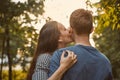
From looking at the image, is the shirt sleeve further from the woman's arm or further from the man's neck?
the man's neck

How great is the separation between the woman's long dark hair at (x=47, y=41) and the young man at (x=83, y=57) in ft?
1.63

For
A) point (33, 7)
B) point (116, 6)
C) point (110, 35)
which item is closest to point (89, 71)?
point (116, 6)

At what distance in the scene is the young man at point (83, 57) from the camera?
3377 mm

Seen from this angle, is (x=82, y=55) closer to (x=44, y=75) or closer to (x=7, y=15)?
(x=44, y=75)

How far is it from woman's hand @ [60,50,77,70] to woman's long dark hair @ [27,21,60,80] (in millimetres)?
527

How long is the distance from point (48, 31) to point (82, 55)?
667 millimetres

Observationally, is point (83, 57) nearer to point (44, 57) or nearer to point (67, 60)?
point (67, 60)

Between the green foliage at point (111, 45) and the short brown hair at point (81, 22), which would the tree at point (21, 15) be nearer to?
the short brown hair at point (81, 22)

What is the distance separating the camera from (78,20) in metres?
3.42

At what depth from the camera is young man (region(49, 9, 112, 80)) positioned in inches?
133

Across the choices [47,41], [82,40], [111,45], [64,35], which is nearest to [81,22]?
[82,40]

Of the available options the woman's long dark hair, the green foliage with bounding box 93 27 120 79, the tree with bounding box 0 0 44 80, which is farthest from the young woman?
the green foliage with bounding box 93 27 120 79

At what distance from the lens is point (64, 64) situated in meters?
3.38

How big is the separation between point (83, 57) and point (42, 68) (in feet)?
1.37
